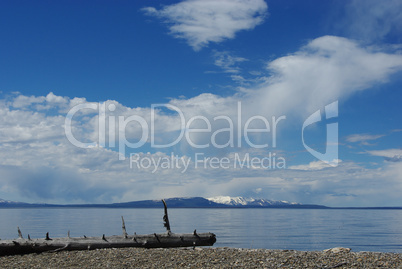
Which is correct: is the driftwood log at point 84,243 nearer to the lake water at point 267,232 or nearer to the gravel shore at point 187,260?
the gravel shore at point 187,260

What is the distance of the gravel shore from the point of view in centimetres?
1752

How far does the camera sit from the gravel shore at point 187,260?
1752cm

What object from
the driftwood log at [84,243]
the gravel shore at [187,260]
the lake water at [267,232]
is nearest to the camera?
the gravel shore at [187,260]

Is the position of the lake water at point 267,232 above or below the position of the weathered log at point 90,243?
below

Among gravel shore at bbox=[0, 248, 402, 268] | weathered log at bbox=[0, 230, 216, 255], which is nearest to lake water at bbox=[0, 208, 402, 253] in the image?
weathered log at bbox=[0, 230, 216, 255]

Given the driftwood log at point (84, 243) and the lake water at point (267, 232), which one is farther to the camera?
the lake water at point (267, 232)

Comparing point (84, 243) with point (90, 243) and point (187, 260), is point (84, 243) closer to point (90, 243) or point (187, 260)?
point (90, 243)

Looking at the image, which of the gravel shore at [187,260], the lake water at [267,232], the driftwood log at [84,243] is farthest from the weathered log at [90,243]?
the lake water at [267,232]

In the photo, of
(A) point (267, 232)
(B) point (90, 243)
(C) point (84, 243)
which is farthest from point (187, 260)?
(A) point (267, 232)

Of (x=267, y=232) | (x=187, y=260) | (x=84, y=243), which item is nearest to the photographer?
(x=187, y=260)

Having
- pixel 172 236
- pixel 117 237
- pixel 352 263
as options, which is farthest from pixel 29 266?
pixel 352 263

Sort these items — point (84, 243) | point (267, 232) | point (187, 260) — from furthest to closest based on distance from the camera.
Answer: point (267, 232) < point (84, 243) < point (187, 260)

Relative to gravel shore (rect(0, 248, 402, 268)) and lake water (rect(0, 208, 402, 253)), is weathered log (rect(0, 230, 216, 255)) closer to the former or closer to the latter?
gravel shore (rect(0, 248, 402, 268))

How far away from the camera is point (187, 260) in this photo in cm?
1883
